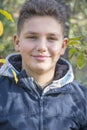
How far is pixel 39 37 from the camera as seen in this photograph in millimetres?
2457

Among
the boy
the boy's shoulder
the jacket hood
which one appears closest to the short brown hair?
the boy

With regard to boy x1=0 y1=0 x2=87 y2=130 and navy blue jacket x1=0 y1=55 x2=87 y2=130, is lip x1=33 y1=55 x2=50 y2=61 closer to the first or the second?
boy x1=0 y1=0 x2=87 y2=130

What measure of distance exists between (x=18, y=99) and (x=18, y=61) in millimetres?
285

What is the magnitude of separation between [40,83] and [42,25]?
31cm

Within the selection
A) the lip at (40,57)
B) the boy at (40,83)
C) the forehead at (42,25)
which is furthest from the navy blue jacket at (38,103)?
the forehead at (42,25)

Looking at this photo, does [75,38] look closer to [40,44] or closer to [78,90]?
[78,90]

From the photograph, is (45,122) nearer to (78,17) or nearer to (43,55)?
(43,55)

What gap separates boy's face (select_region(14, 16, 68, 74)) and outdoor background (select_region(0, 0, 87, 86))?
0.15 metres

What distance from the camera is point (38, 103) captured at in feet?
8.21

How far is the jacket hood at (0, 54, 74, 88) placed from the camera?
2564 mm

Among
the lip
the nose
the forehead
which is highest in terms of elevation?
the forehead

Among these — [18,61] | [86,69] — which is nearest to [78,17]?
[86,69]

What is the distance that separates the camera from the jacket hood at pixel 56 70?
2.56 metres

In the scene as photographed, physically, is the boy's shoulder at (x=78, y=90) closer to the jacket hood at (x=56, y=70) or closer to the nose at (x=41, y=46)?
the jacket hood at (x=56, y=70)
